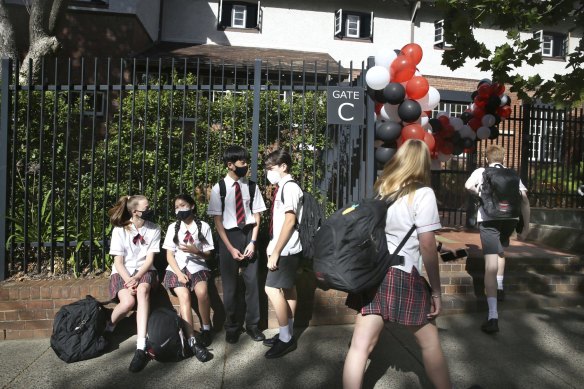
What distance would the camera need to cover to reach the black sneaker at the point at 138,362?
3730 millimetres

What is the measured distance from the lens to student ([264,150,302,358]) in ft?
12.9

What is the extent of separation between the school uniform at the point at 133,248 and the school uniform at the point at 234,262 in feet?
1.95

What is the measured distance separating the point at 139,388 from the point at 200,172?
278 cm

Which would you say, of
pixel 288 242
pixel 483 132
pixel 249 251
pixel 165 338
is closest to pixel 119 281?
pixel 165 338

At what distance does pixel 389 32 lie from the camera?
16.8 metres

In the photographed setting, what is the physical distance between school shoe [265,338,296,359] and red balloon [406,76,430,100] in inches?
130

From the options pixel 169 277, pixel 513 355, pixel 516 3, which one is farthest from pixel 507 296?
pixel 169 277

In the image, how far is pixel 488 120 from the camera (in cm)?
749

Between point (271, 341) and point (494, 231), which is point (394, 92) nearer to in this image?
point (494, 231)

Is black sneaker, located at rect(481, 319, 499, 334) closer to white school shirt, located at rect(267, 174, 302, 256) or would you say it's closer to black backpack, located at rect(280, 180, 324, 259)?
black backpack, located at rect(280, 180, 324, 259)

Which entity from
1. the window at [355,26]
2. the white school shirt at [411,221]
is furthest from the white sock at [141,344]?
the window at [355,26]

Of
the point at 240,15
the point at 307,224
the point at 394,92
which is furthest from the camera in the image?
the point at 240,15

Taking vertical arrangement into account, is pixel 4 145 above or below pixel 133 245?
above

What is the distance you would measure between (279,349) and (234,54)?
37.6 ft
